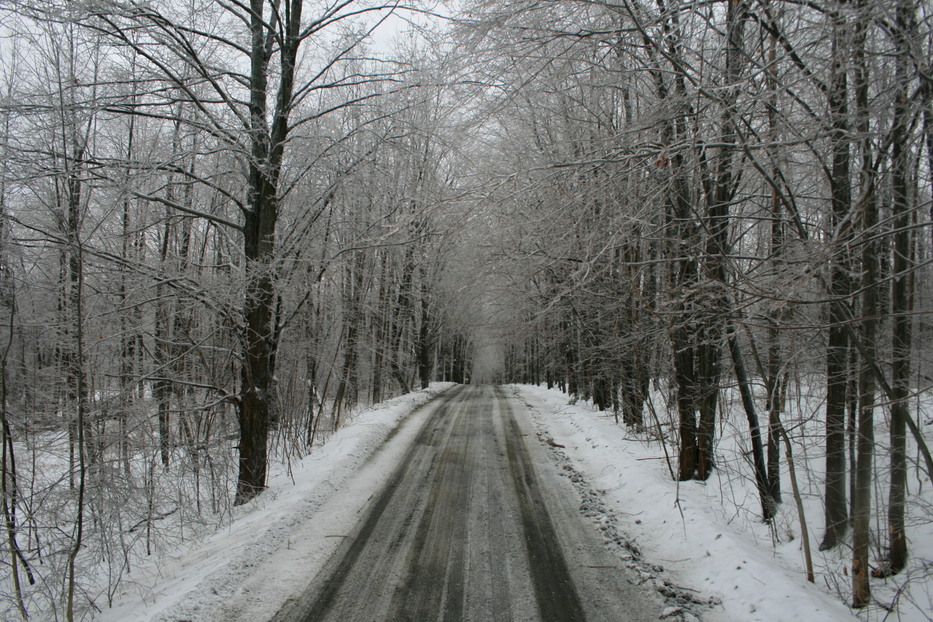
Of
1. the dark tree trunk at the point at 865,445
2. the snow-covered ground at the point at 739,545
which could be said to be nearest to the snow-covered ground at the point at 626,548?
the snow-covered ground at the point at 739,545

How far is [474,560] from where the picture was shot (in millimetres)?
4461

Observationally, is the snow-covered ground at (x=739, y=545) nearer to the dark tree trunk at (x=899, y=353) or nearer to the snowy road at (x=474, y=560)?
the dark tree trunk at (x=899, y=353)

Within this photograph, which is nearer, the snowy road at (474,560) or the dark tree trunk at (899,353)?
the dark tree trunk at (899,353)

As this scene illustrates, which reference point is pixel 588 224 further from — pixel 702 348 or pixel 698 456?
pixel 698 456

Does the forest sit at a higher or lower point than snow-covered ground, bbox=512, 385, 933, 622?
higher

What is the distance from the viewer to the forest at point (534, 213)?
3215mm

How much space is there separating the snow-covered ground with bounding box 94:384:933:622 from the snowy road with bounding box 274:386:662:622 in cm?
28

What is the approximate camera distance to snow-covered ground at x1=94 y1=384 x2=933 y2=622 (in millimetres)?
3607

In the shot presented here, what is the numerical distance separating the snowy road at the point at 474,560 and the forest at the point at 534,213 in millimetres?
1986

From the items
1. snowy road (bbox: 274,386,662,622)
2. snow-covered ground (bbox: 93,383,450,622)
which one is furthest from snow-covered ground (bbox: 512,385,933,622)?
snow-covered ground (bbox: 93,383,450,622)

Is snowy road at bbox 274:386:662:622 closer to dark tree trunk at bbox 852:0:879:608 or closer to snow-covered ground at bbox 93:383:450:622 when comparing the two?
snow-covered ground at bbox 93:383:450:622

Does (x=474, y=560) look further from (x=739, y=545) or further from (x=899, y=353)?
(x=899, y=353)

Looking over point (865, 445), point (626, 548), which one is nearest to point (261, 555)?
point (626, 548)

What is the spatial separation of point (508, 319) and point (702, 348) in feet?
40.9
